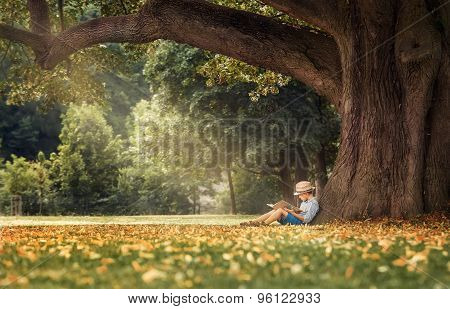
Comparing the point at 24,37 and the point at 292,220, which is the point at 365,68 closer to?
the point at 292,220

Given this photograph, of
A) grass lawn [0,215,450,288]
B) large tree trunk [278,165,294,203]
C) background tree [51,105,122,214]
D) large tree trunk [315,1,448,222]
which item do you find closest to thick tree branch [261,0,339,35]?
→ large tree trunk [315,1,448,222]

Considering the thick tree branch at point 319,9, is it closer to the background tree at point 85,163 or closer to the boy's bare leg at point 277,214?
the boy's bare leg at point 277,214

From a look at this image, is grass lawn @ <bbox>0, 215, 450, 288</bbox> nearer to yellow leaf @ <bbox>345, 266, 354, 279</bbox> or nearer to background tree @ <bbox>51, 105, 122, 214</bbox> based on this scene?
yellow leaf @ <bbox>345, 266, 354, 279</bbox>

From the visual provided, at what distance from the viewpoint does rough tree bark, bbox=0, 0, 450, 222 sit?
12508 millimetres

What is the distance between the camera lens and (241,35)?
45.2 ft

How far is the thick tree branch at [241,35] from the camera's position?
1378cm

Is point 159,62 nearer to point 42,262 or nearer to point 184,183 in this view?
point 184,183

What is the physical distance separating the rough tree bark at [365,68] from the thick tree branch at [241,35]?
0.08ft

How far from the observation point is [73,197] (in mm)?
44500

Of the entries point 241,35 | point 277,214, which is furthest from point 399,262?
point 241,35

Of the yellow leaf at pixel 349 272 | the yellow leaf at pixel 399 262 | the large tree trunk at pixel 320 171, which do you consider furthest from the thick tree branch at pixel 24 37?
the large tree trunk at pixel 320 171

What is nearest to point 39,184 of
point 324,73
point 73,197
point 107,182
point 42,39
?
point 73,197

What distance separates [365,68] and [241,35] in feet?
9.56

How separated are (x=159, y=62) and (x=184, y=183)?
2174cm
